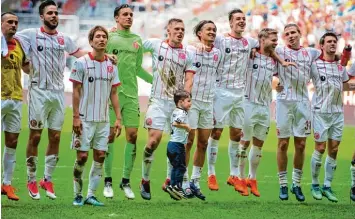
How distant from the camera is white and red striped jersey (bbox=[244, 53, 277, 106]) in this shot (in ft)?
38.9

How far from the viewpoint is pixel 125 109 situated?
37.0 feet

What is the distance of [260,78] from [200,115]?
37.7 inches

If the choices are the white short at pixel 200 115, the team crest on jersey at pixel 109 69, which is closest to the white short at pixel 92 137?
the team crest on jersey at pixel 109 69

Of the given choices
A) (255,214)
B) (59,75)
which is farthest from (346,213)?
(59,75)

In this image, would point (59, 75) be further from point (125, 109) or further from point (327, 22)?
point (327, 22)

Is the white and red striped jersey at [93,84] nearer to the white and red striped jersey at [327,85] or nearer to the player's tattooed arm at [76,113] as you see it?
the player's tattooed arm at [76,113]

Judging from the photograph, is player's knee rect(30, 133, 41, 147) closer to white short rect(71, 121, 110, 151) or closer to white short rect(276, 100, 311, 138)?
white short rect(71, 121, 110, 151)

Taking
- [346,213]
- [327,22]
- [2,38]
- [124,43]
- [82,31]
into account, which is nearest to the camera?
[2,38]

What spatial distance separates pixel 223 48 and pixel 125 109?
1463 millimetres

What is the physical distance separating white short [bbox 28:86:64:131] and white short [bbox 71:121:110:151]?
2.12 feet

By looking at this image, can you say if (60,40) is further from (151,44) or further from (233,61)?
(233,61)

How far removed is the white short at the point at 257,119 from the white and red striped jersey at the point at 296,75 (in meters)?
0.31

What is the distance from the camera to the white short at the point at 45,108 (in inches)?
420

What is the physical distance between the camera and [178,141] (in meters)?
10.7
